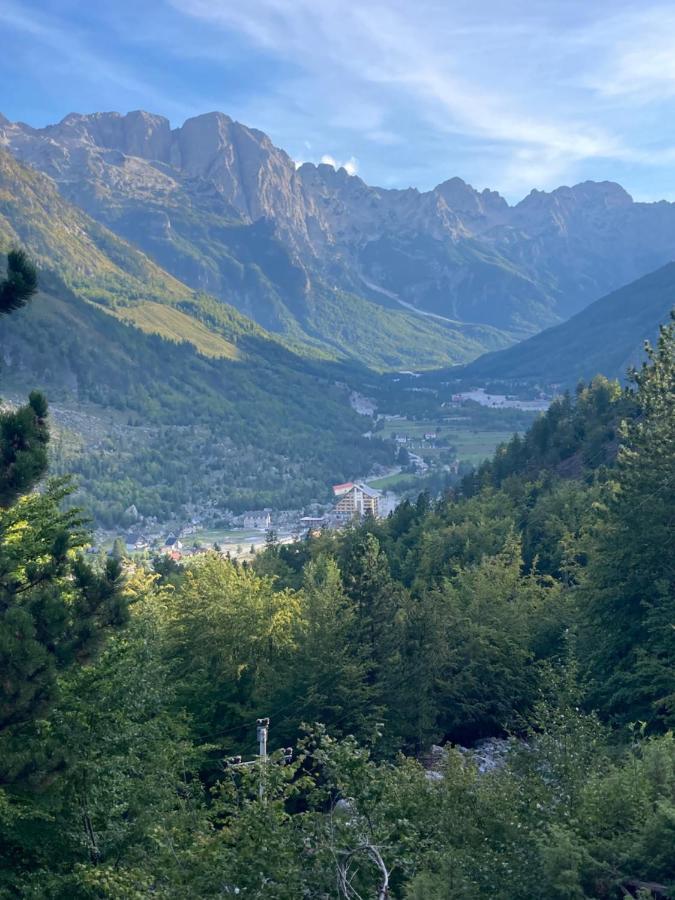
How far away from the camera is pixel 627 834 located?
14844mm

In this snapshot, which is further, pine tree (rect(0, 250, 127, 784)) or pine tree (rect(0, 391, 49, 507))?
pine tree (rect(0, 391, 49, 507))

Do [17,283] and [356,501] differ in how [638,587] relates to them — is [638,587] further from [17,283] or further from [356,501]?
[356,501]

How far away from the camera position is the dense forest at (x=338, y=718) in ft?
46.6

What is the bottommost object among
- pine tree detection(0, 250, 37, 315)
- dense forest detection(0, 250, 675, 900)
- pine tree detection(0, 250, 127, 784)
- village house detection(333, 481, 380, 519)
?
village house detection(333, 481, 380, 519)

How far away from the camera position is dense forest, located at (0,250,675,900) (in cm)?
1420

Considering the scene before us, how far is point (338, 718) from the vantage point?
1254 inches

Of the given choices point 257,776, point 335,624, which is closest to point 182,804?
point 257,776

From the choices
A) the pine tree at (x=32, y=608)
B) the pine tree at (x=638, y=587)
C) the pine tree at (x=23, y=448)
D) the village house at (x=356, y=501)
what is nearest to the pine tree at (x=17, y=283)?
the pine tree at (x=32, y=608)

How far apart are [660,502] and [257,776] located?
1847cm

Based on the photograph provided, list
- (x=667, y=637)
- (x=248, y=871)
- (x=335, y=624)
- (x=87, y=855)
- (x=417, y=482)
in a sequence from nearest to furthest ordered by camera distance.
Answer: (x=248, y=871)
(x=87, y=855)
(x=667, y=637)
(x=335, y=624)
(x=417, y=482)

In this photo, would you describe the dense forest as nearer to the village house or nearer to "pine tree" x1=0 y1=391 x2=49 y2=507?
"pine tree" x1=0 y1=391 x2=49 y2=507

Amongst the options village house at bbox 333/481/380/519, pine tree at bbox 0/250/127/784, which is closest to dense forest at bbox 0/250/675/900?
pine tree at bbox 0/250/127/784

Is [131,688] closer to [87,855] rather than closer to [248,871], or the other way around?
[87,855]

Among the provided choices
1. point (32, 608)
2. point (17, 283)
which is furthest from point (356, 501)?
point (32, 608)
